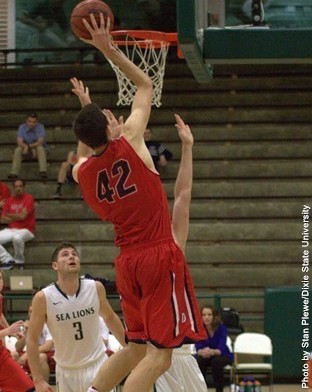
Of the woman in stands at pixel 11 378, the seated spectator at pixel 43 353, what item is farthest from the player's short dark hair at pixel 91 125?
the seated spectator at pixel 43 353

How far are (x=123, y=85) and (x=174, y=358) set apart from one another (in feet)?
10.9

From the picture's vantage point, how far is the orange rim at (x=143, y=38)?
8953mm

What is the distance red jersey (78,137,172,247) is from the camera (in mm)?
5613

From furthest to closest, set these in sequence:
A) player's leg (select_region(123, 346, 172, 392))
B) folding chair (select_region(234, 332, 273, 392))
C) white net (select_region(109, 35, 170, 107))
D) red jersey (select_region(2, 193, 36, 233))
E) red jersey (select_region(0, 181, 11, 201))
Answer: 1. red jersey (select_region(0, 181, 11, 201))
2. red jersey (select_region(2, 193, 36, 233))
3. folding chair (select_region(234, 332, 273, 392))
4. white net (select_region(109, 35, 170, 107))
5. player's leg (select_region(123, 346, 172, 392))

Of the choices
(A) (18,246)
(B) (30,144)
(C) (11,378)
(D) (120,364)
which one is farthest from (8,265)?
(D) (120,364)

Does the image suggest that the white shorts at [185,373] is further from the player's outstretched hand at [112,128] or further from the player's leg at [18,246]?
the player's leg at [18,246]

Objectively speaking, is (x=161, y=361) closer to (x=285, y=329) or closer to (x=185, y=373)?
(x=185, y=373)

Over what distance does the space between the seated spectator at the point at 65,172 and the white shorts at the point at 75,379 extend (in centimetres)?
835

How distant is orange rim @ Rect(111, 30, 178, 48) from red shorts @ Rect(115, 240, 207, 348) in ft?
11.8

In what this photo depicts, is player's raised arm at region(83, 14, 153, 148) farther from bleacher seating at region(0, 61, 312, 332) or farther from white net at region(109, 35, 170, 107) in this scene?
bleacher seating at region(0, 61, 312, 332)

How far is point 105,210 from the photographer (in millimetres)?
5750

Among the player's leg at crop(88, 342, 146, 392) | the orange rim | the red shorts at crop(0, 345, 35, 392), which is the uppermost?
the orange rim

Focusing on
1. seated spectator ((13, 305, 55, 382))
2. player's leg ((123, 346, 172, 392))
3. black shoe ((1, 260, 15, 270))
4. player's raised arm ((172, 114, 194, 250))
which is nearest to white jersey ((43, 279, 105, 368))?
player's raised arm ((172, 114, 194, 250))

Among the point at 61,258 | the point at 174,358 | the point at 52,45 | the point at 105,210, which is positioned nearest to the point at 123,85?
the point at 61,258
